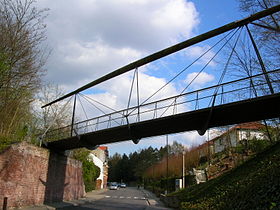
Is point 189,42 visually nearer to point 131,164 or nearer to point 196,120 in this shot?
point 196,120

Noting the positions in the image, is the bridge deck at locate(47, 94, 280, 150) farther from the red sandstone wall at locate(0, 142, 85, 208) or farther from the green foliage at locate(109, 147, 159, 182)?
the green foliage at locate(109, 147, 159, 182)

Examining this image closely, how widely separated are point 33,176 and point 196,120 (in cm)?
1228

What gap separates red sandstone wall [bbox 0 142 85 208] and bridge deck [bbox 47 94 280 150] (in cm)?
339

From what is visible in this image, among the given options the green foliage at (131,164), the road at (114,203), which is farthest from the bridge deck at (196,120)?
the green foliage at (131,164)

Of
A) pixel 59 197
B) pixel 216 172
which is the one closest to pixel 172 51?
pixel 59 197

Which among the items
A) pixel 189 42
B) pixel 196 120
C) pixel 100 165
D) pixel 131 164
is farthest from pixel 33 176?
pixel 131 164

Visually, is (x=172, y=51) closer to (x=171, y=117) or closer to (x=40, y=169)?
(x=171, y=117)

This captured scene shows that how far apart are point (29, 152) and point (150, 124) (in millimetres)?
9116

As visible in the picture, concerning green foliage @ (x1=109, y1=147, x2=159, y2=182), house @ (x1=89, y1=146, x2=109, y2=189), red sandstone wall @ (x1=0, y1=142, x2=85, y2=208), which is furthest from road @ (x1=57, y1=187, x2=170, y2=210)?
green foliage @ (x1=109, y1=147, x2=159, y2=182)

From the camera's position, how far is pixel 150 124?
620 inches

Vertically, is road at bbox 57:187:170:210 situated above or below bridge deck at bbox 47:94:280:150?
below

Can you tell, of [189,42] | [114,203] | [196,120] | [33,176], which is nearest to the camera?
[189,42]

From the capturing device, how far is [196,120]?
566 inches

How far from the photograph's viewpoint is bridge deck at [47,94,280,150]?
12.2m
